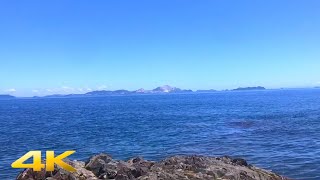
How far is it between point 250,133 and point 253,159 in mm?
21926

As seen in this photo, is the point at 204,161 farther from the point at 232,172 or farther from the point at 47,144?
the point at 47,144

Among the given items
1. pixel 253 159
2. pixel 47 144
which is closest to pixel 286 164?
pixel 253 159

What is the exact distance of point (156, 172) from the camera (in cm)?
2419

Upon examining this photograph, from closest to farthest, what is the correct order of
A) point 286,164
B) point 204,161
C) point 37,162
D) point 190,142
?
point 37,162, point 204,161, point 286,164, point 190,142

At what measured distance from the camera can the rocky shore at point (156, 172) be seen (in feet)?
76.5

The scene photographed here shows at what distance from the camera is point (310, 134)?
58.7 m

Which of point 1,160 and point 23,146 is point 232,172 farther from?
point 23,146

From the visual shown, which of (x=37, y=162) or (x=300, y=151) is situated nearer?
(x=37, y=162)

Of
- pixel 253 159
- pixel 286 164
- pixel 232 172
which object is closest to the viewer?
A: pixel 232 172

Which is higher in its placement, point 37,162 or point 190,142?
point 37,162

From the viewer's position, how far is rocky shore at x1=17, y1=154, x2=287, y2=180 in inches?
918

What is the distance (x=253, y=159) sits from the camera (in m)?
41.7

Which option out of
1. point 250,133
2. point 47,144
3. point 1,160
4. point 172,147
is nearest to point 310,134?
point 250,133

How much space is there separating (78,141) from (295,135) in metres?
36.7
